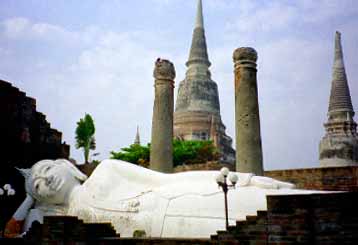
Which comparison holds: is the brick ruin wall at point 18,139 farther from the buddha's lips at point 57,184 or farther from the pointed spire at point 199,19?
the pointed spire at point 199,19

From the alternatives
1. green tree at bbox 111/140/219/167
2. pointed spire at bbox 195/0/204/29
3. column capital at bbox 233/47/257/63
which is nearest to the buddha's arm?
column capital at bbox 233/47/257/63

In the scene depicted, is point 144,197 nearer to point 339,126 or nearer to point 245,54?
point 245,54

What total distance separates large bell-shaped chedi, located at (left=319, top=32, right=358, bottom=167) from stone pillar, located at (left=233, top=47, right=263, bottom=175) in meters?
21.1

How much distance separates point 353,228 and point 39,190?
5882 mm

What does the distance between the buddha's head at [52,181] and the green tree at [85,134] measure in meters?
13.6

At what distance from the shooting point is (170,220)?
6691 millimetres

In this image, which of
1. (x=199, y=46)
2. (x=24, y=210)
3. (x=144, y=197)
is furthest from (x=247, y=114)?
(x=199, y=46)

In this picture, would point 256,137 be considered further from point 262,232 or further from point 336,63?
point 336,63

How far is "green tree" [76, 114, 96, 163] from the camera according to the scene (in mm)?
21858

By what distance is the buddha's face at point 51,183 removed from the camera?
7934mm

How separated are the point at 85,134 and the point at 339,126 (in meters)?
20.1

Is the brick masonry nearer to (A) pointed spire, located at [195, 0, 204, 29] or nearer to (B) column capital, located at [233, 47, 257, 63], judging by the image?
(B) column capital, located at [233, 47, 257, 63]

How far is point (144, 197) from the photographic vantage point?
7.25 meters

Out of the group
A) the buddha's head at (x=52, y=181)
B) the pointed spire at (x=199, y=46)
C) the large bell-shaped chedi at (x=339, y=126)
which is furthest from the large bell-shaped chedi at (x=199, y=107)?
the buddha's head at (x=52, y=181)
